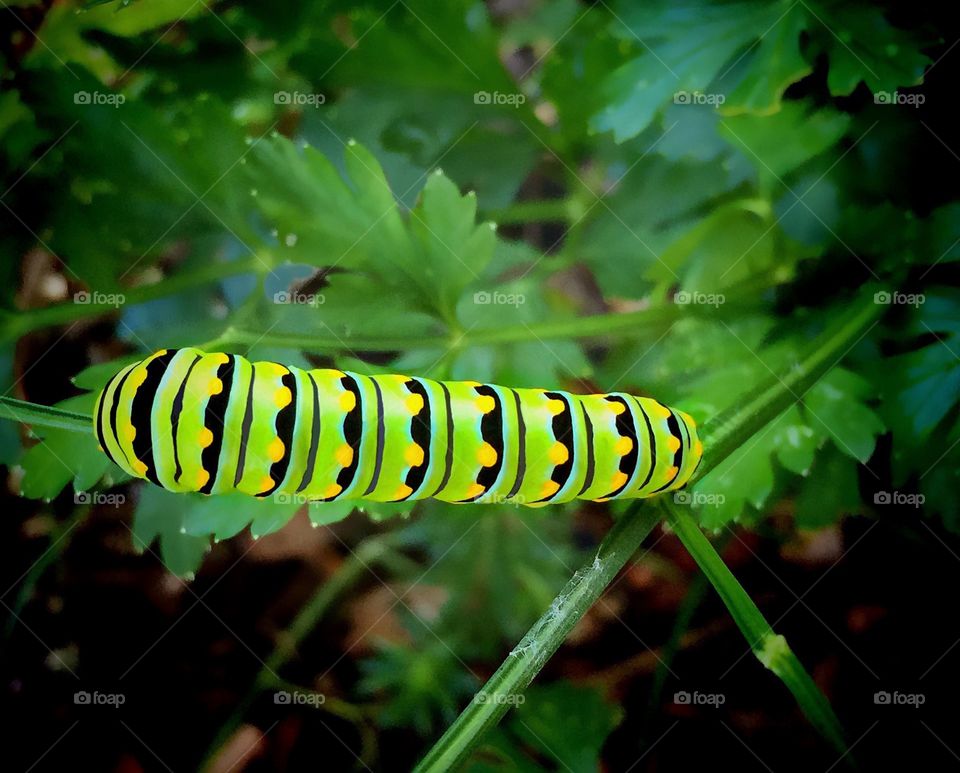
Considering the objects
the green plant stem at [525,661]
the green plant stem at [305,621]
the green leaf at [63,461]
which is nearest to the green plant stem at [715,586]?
the green plant stem at [525,661]

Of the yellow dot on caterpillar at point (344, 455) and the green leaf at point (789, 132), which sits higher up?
the green leaf at point (789, 132)

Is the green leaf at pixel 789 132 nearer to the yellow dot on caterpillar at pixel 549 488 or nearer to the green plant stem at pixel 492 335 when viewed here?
the green plant stem at pixel 492 335

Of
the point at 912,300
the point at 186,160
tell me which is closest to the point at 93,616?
the point at 186,160

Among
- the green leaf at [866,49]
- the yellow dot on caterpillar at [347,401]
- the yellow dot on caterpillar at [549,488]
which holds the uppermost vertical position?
the green leaf at [866,49]

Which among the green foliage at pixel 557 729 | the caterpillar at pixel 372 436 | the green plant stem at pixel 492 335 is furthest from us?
the green foliage at pixel 557 729

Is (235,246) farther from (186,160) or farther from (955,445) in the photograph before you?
(955,445)

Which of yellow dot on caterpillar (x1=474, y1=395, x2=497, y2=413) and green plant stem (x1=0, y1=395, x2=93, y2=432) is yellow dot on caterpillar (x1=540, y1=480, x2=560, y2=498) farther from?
green plant stem (x1=0, y1=395, x2=93, y2=432)

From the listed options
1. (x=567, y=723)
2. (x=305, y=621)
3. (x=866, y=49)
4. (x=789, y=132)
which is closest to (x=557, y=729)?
(x=567, y=723)

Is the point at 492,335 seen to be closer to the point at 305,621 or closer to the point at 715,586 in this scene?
the point at 715,586

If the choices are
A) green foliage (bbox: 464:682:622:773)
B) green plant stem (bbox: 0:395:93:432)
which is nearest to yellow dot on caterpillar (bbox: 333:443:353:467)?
green plant stem (bbox: 0:395:93:432)
